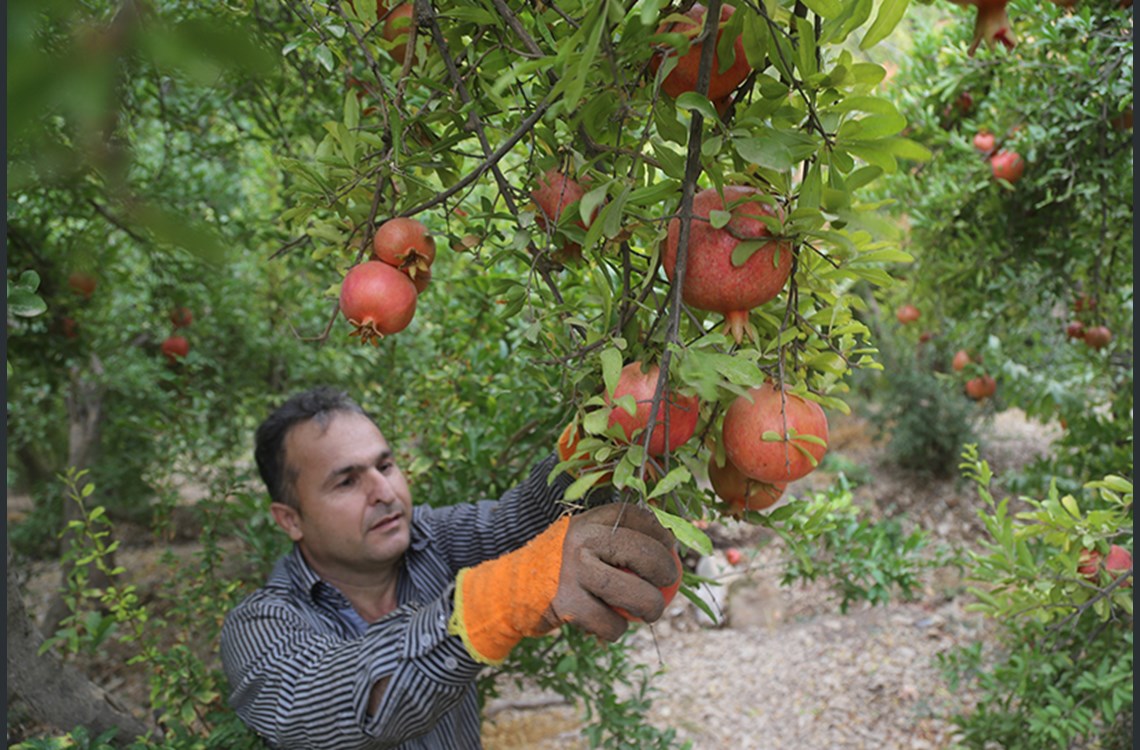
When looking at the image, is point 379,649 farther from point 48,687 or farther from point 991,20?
point 991,20

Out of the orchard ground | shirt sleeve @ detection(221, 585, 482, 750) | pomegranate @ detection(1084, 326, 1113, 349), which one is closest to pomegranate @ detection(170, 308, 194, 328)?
the orchard ground

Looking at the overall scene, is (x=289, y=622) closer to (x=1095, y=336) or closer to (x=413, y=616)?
(x=413, y=616)

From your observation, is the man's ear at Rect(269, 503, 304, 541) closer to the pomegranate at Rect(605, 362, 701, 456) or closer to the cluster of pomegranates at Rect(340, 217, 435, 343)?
the cluster of pomegranates at Rect(340, 217, 435, 343)

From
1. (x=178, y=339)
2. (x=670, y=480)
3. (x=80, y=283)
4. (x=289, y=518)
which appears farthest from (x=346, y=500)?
(x=80, y=283)

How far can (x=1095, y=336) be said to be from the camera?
7.69ft

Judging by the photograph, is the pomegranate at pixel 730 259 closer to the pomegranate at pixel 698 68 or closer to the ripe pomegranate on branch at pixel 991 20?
the pomegranate at pixel 698 68

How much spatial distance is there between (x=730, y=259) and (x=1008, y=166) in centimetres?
170

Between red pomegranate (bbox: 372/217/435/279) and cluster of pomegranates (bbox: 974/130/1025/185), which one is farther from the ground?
red pomegranate (bbox: 372/217/435/279)

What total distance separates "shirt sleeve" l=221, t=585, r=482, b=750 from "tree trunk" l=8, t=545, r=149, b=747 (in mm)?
418

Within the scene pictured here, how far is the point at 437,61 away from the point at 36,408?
374 centimetres

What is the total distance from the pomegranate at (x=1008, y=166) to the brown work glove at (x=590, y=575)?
1.65 meters

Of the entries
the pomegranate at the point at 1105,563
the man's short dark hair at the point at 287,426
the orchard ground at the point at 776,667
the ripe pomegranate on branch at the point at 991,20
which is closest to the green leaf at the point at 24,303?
the ripe pomegranate on branch at the point at 991,20

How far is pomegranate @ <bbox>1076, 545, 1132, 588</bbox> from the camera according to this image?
148cm

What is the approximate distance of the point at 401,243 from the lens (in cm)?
91
